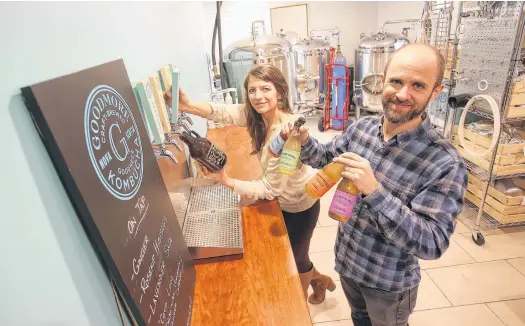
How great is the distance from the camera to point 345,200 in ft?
3.76

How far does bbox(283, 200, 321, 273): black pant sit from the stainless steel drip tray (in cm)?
38

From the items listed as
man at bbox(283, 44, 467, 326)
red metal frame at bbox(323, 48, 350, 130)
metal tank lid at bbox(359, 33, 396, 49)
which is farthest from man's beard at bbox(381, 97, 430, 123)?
red metal frame at bbox(323, 48, 350, 130)

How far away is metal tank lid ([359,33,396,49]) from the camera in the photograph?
5.36 metres

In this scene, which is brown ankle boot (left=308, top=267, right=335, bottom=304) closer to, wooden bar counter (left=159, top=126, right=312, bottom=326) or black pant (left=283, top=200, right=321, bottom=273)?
black pant (left=283, top=200, right=321, bottom=273)

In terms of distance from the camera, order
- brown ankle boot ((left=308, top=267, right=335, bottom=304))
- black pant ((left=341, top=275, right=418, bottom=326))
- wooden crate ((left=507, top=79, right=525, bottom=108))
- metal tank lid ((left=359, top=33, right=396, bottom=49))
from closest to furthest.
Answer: black pant ((left=341, top=275, right=418, bottom=326)) → brown ankle boot ((left=308, top=267, right=335, bottom=304)) → wooden crate ((left=507, top=79, right=525, bottom=108)) → metal tank lid ((left=359, top=33, right=396, bottom=49))

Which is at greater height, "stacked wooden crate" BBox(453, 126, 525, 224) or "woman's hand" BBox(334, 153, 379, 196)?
"woman's hand" BBox(334, 153, 379, 196)

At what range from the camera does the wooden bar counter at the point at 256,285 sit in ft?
3.61

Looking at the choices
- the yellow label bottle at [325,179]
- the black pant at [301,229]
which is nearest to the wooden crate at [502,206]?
the black pant at [301,229]

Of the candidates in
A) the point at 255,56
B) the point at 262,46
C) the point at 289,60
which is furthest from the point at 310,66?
the point at 255,56

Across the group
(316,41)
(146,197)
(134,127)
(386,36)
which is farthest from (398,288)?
(316,41)

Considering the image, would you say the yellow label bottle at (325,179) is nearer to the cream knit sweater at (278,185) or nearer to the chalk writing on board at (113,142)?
the cream knit sweater at (278,185)

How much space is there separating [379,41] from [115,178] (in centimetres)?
578

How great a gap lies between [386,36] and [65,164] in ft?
19.7

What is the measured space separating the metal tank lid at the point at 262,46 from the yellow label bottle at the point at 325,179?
402cm
